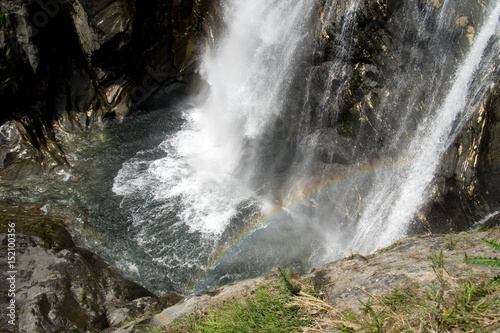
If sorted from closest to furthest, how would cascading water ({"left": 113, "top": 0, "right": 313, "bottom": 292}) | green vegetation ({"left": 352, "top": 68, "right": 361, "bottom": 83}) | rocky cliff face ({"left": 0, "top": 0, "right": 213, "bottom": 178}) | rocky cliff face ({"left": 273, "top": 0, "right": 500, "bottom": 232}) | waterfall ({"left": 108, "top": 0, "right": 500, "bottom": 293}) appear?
rocky cliff face ({"left": 273, "top": 0, "right": 500, "bottom": 232}), waterfall ({"left": 108, "top": 0, "right": 500, "bottom": 293}), green vegetation ({"left": 352, "top": 68, "right": 361, "bottom": 83}), cascading water ({"left": 113, "top": 0, "right": 313, "bottom": 292}), rocky cliff face ({"left": 0, "top": 0, "right": 213, "bottom": 178})

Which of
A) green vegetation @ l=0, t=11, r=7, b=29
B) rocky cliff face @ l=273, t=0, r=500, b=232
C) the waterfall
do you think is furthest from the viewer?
green vegetation @ l=0, t=11, r=7, b=29

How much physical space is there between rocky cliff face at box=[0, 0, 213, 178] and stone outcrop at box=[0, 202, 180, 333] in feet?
10.8

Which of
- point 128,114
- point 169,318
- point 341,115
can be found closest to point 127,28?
point 128,114

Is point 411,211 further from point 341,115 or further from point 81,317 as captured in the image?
point 81,317

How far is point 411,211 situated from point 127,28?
10311mm

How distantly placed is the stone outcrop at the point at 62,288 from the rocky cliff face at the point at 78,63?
3.29 m

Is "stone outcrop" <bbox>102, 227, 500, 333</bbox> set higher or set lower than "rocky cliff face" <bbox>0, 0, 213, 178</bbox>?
lower

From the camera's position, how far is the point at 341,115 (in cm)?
762

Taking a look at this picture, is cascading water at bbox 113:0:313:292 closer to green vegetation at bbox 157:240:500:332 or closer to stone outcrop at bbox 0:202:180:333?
stone outcrop at bbox 0:202:180:333

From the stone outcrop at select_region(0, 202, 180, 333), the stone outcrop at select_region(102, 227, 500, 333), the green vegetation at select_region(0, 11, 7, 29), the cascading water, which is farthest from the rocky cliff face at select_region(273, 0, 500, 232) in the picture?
the green vegetation at select_region(0, 11, 7, 29)

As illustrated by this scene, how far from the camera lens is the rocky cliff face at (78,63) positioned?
9086 millimetres

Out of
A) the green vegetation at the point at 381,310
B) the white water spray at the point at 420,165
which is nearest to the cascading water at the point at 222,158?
the white water spray at the point at 420,165

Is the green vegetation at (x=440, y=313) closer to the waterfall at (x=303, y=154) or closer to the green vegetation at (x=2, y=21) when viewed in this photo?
the waterfall at (x=303, y=154)

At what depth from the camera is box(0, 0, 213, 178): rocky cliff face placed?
358 inches
